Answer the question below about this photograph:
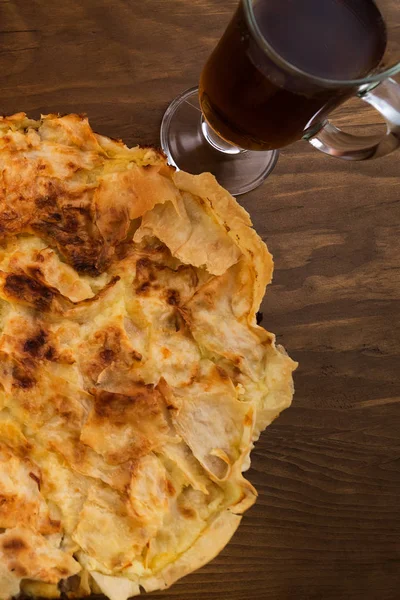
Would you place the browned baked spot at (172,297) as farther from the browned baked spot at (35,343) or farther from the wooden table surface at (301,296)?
the wooden table surface at (301,296)

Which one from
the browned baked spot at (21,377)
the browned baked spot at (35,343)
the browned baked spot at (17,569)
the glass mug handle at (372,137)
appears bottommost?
the browned baked spot at (17,569)

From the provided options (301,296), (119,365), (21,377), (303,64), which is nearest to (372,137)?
(303,64)

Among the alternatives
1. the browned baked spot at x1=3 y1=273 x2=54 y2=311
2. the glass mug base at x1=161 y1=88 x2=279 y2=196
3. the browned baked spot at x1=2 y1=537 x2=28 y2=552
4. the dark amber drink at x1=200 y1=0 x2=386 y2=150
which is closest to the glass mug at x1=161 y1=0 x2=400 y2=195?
the dark amber drink at x1=200 y1=0 x2=386 y2=150

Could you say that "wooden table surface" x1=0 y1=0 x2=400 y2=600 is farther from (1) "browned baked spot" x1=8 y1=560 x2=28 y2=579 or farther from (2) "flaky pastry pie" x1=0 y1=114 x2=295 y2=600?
(1) "browned baked spot" x1=8 y1=560 x2=28 y2=579

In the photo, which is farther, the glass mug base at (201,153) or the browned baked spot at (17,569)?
the glass mug base at (201,153)

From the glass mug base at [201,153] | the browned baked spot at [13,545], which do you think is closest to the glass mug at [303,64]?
the glass mug base at [201,153]

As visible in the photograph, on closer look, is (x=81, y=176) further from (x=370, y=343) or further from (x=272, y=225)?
(x=370, y=343)

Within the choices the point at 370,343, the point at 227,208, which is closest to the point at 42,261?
the point at 227,208
